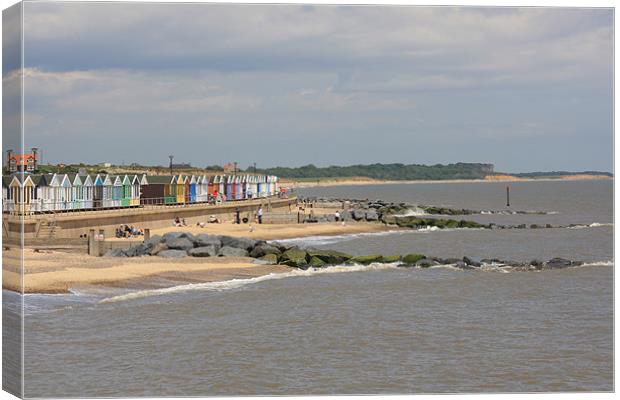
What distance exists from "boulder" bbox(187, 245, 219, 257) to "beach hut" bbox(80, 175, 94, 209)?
18589 millimetres

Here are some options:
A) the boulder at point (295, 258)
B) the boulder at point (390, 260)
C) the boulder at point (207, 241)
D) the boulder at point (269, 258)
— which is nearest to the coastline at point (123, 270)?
the boulder at point (269, 258)

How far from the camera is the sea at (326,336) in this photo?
65.4 ft

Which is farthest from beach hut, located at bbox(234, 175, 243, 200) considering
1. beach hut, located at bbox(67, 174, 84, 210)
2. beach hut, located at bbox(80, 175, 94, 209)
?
beach hut, located at bbox(67, 174, 84, 210)

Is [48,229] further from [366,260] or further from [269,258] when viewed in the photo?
[366,260]

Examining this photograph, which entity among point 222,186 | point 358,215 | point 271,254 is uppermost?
point 222,186

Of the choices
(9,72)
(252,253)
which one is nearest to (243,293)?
(252,253)

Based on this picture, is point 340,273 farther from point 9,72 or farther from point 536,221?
point 536,221

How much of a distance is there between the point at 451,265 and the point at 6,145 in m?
29.8

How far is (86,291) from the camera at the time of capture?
30562 millimetres

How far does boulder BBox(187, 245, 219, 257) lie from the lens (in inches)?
1620

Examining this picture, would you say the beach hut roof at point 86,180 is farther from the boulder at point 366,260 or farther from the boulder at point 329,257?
the boulder at point 366,260

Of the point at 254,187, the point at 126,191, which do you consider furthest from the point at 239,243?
the point at 254,187

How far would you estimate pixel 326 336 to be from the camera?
2553 centimetres

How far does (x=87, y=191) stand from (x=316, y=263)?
78.2ft
